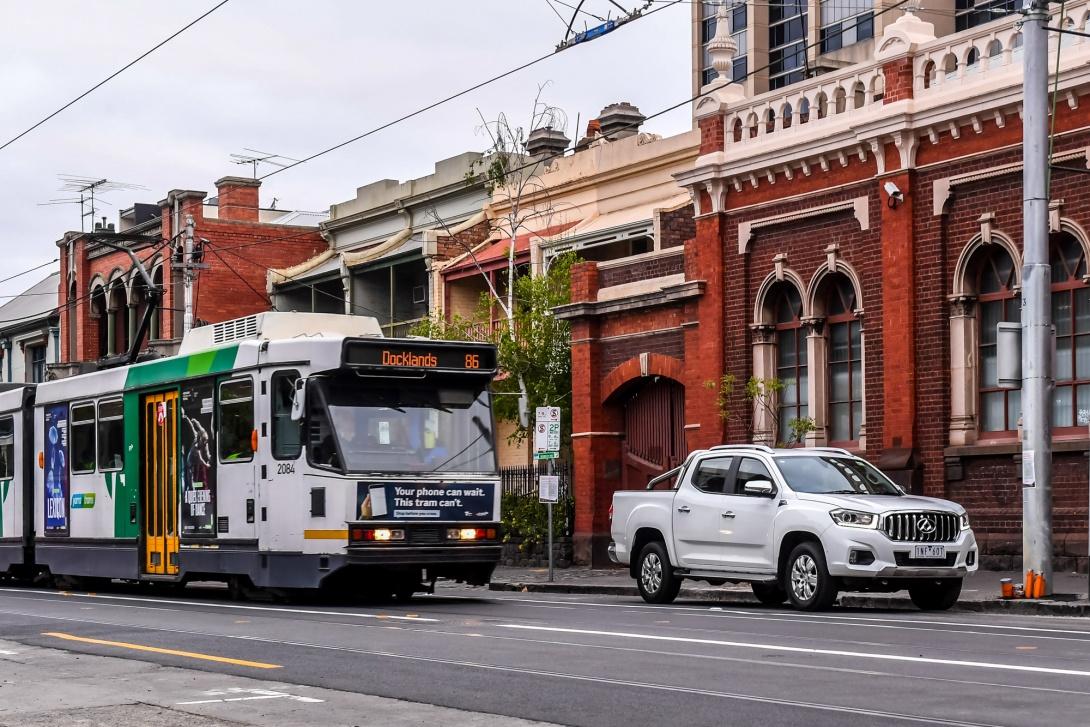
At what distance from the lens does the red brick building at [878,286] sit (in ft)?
75.6

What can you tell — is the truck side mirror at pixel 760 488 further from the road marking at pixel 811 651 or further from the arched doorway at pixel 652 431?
the arched doorway at pixel 652 431

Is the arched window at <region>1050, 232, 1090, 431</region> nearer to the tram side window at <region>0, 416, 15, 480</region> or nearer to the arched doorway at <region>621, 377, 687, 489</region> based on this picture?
the arched doorway at <region>621, 377, 687, 489</region>

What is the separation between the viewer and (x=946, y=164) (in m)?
24.2

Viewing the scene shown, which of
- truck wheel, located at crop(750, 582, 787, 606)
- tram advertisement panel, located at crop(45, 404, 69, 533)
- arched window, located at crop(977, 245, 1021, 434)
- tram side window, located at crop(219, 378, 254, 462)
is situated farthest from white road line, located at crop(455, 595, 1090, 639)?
tram advertisement panel, located at crop(45, 404, 69, 533)

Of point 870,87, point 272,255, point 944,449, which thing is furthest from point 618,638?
point 272,255

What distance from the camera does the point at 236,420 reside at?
20.2m

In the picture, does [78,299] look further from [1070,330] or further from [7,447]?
[1070,330]

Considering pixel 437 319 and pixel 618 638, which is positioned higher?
pixel 437 319

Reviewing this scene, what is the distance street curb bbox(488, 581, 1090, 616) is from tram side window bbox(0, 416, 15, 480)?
9.18 m

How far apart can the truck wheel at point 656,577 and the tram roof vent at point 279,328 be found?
4.33 meters

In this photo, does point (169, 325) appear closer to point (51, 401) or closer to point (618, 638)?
point (51, 401)

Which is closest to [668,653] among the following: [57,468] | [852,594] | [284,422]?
[284,422]

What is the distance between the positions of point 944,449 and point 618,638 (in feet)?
37.3

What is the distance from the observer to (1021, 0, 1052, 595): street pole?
60.7ft
